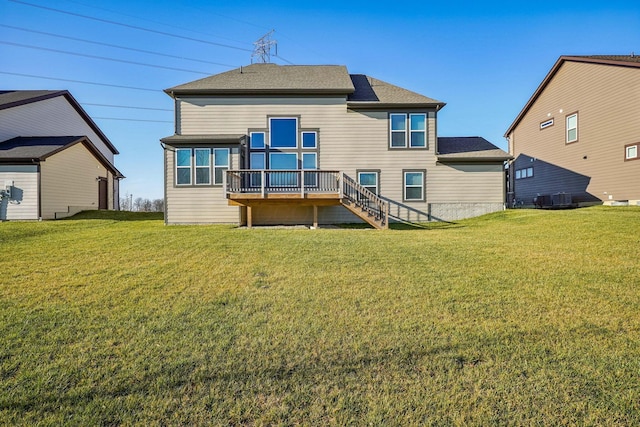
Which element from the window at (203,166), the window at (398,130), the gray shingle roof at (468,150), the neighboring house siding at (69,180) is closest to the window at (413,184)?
the gray shingle roof at (468,150)

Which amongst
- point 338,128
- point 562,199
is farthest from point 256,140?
point 562,199

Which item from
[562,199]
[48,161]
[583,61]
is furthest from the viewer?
[562,199]

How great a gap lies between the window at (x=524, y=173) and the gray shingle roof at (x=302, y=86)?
35.2 ft

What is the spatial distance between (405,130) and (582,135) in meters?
9.87

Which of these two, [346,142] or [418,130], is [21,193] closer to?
[346,142]

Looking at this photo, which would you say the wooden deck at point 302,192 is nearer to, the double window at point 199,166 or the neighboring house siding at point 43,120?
the double window at point 199,166

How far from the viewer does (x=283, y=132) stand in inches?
584

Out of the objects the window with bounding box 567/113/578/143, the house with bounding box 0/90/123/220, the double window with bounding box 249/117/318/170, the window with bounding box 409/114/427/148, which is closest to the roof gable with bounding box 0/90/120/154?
the house with bounding box 0/90/123/220

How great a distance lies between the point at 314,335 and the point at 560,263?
5.28 m

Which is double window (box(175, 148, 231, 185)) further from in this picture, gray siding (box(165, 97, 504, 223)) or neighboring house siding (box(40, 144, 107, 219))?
neighboring house siding (box(40, 144, 107, 219))

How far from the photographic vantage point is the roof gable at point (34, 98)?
17547 millimetres

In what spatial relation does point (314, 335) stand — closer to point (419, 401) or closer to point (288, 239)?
point (419, 401)

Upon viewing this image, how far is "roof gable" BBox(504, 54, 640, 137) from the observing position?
14.8 meters

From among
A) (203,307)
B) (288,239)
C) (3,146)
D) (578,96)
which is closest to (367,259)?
(288,239)
